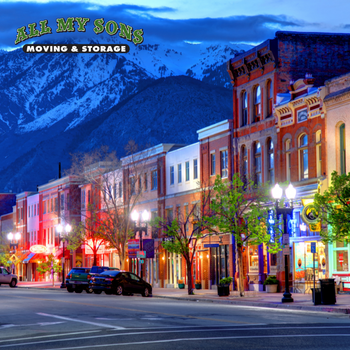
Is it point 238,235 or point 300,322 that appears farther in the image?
point 238,235

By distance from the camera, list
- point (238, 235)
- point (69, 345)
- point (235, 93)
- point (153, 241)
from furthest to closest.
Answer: point (153, 241) < point (235, 93) < point (238, 235) < point (69, 345)

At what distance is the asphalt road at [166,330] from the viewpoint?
1563 cm

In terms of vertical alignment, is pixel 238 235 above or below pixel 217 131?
below

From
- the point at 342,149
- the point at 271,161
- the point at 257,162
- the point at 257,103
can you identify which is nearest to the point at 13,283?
the point at 257,162

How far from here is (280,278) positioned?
43.5 metres

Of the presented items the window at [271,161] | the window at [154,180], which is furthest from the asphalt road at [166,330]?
the window at [154,180]

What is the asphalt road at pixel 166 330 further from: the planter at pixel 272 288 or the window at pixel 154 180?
the window at pixel 154 180

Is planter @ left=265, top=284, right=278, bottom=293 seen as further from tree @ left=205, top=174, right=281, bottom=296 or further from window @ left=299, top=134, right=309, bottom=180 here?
window @ left=299, top=134, right=309, bottom=180

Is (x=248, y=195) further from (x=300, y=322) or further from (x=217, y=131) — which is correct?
(x=300, y=322)

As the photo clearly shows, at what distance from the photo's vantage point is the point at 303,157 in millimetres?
42938

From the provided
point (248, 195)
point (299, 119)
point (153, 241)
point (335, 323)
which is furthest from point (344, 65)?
point (335, 323)

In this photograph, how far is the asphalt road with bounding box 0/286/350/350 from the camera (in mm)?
15633

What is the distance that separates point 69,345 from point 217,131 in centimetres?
3791

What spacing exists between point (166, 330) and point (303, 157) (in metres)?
25.8
